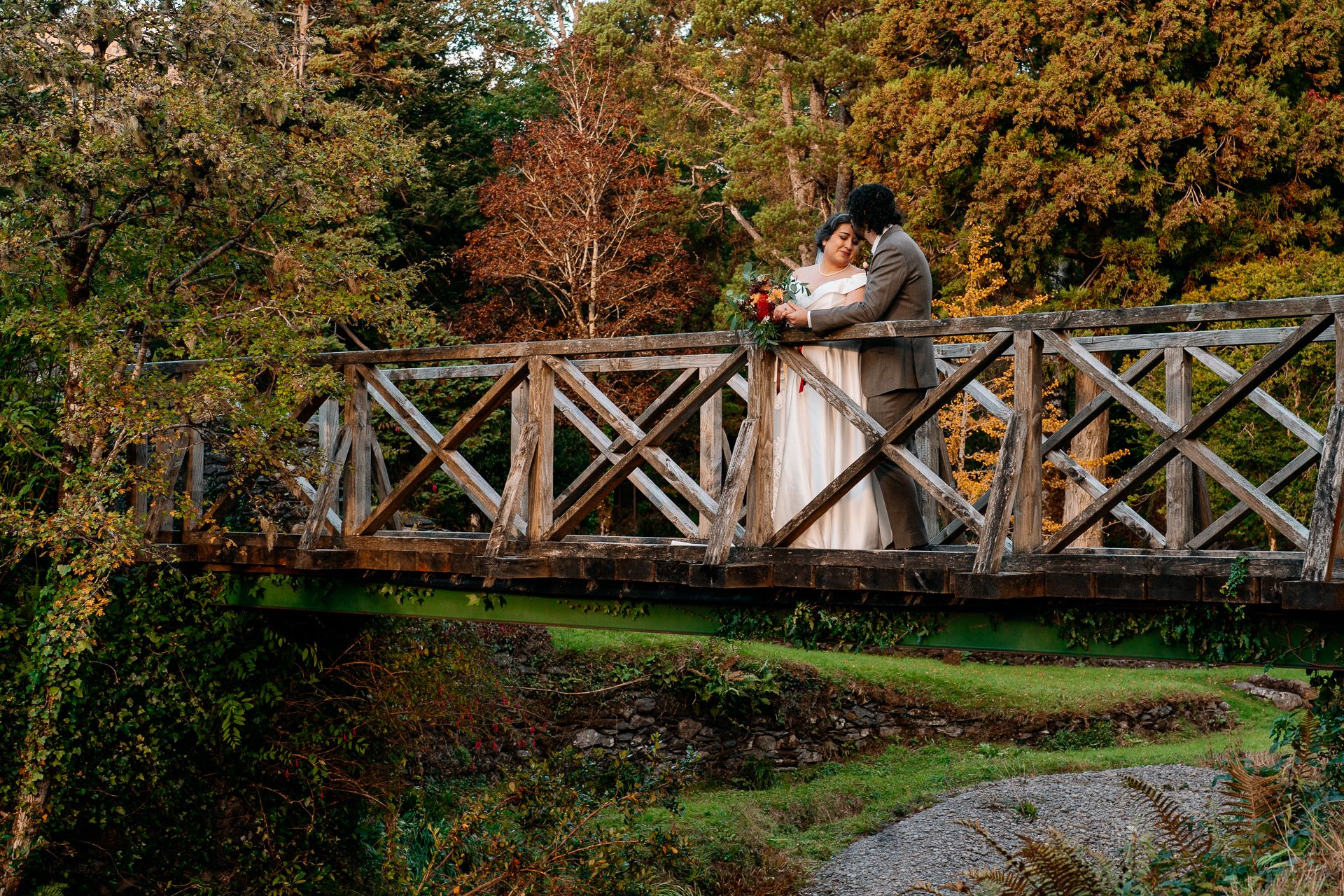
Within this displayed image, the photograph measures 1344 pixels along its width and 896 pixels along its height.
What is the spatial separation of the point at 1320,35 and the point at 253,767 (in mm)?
18266

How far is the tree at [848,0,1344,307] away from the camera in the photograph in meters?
18.2

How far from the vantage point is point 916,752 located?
15.0 meters

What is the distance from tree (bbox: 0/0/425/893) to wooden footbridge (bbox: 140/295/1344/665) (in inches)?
17.3

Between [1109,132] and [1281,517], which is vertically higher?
[1109,132]

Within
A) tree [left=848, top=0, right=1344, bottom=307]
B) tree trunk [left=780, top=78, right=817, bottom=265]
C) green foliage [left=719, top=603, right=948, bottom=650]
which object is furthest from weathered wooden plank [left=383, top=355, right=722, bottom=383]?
tree trunk [left=780, top=78, right=817, bottom=265]

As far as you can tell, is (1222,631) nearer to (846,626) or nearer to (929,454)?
(846,626)

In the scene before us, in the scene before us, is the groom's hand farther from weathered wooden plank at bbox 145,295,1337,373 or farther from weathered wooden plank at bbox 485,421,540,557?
weathered wooden plank at bbox 485,421,540,557

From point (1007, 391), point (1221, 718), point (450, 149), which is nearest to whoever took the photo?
point (1221, 718)

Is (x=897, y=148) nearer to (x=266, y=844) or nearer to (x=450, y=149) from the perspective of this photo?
(x=450, y=149)

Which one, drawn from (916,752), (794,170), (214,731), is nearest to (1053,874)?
(214,731)

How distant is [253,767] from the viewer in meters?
8.29

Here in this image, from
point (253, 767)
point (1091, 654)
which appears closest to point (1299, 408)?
point (1091, 654)

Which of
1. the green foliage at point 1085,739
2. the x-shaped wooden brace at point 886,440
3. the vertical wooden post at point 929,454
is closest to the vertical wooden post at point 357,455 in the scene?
the x-shaped wooden brace at point 886,440

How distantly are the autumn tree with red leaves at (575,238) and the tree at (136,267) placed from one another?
13.8m
